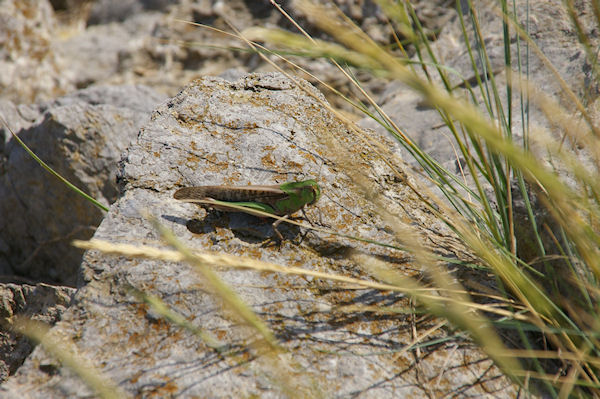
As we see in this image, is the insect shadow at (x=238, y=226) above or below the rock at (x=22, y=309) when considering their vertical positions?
above

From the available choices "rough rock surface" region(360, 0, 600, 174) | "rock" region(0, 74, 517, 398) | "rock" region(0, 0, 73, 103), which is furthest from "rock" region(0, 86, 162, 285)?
"rock" region(0, 0, 73, 103)

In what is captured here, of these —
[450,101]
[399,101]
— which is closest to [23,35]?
[399,101]

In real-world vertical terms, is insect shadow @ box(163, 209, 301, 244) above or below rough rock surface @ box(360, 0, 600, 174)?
below

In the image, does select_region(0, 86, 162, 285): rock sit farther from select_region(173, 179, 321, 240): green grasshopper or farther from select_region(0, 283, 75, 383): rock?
select_region(173, 179, 321, 240): green grasshopper

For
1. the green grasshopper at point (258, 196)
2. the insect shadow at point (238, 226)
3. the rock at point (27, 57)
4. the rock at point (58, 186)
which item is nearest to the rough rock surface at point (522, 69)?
the green grasshopper at point (258, 196)

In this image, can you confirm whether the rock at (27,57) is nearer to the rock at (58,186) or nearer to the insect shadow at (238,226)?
the rock at (58,186)

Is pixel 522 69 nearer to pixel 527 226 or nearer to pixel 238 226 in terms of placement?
pixel 527 226
